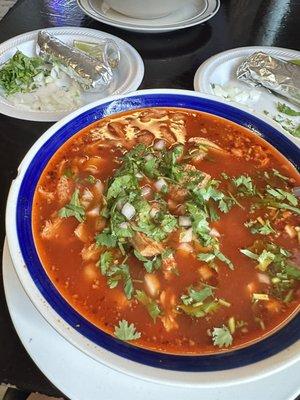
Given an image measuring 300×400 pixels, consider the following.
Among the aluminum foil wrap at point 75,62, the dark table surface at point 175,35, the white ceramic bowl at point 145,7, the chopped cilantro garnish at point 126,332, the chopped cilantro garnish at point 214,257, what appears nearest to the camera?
the chopped cilantro garnish at point 126,332

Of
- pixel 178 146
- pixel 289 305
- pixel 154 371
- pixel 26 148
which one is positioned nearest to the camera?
pixel 154 371

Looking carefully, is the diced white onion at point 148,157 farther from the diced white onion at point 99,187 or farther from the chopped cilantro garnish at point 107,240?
the chopped cilantro garnish at point 107,240

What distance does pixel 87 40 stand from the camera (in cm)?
160

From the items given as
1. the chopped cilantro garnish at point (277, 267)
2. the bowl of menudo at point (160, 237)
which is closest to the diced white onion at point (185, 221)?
the bowl of menudo at point (160, 237)

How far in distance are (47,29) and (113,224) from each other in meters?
1.03

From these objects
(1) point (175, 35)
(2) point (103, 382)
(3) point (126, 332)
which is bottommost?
(2) point (103, 382)

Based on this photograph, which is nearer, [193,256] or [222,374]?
[222,374]

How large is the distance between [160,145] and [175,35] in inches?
32.0

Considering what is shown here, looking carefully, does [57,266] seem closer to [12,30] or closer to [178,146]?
[178,146]

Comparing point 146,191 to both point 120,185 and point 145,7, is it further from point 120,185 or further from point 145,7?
point 145,7

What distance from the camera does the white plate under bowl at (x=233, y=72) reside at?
4.73ft

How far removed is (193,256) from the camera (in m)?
0.84

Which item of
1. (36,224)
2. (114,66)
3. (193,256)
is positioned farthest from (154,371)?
(114,66)

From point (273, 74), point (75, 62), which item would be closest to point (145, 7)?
point (75, 62)
